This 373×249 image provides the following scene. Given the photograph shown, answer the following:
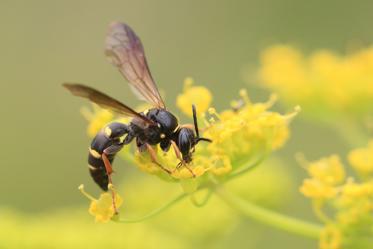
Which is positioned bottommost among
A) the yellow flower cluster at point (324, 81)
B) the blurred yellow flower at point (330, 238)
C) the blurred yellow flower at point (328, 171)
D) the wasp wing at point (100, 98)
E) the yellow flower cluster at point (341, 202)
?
the wasp wing at point (100, 98)

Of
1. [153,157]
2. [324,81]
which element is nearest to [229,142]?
[153,157]

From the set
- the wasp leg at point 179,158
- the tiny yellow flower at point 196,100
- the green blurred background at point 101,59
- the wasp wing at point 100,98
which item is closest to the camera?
the wasp wing at point 100,98

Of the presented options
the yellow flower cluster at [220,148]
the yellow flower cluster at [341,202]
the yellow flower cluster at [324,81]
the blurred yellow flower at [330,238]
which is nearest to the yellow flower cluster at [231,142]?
the yellow flower cluster at [220,148]

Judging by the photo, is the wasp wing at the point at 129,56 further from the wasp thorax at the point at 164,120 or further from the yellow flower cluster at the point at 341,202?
the yellow flower cluster at the point at 341,202

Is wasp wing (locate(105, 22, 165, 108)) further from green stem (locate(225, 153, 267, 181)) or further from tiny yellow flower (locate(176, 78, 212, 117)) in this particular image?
green stem (locate(225, 153, 267, 181))

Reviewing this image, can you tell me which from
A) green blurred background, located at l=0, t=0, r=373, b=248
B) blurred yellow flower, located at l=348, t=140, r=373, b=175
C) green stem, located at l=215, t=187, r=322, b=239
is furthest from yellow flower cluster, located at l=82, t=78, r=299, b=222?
green blurred background, located at l=0, t=0, r=373, b=248

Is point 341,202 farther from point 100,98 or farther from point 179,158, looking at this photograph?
point 100,98
